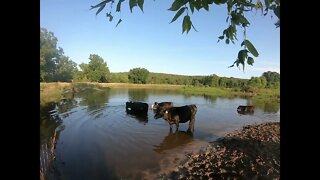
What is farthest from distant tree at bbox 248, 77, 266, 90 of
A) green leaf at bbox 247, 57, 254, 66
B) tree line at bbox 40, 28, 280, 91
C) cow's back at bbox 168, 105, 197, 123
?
green leaf at bbox 247, 57, 254, 66

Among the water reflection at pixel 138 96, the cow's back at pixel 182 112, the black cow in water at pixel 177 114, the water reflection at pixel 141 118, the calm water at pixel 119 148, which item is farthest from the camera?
the water reflection at pixel 138 96

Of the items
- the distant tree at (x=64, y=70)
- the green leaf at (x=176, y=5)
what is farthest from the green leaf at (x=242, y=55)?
the distant tree at (x=64, y=70)

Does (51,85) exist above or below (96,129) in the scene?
above

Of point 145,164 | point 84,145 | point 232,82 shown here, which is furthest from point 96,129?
point 232,82

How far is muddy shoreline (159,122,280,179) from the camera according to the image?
28.0 feet

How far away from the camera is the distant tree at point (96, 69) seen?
2248 inches

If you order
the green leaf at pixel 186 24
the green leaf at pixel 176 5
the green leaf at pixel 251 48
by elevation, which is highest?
the green leaf at pixel 176 5

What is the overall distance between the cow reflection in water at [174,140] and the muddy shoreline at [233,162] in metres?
1.52

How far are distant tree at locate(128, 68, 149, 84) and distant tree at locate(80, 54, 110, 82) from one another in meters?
6.13

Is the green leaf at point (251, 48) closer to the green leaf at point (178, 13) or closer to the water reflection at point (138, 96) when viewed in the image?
the green leaf at point (178, 13)
